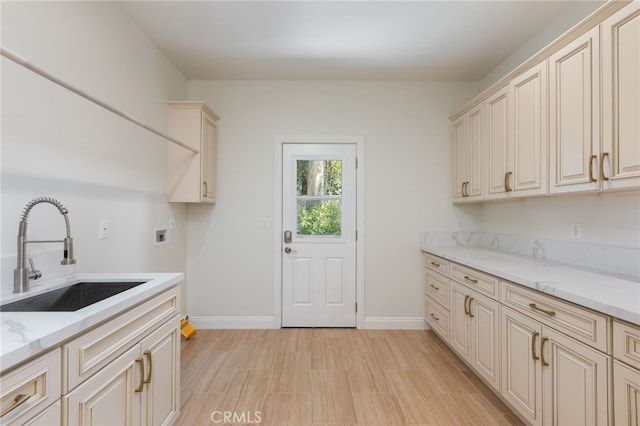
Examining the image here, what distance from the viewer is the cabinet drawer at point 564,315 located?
1226 millimetres

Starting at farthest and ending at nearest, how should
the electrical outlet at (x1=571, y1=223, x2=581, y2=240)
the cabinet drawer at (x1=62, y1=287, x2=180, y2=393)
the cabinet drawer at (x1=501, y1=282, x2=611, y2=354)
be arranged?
1. the electrical outlet at (x1=571, y1=223, x2=581, y2=240)
2. the cabinet drawer at (x1=501, y1=282, x2=611, y2=354)
3. the cabinet drawer at (x1=62, y1=287, x2=180, y2=393)

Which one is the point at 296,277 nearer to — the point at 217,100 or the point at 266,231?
the point at 266,231

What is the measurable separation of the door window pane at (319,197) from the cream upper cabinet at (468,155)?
1.25 m

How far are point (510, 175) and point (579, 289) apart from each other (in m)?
1.12

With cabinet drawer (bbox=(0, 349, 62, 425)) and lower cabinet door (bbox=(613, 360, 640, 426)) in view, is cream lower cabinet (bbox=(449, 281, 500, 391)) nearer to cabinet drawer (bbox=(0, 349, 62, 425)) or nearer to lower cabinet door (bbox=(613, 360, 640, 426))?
lower cabinet door (bbox=(613, 360, 640, 426))

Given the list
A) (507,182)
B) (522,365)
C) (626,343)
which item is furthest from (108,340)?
(507,182)

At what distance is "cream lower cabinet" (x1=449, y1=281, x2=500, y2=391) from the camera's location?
1.96 m

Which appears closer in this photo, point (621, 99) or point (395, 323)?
point (621, 99)

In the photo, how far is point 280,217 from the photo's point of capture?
3.29 metres

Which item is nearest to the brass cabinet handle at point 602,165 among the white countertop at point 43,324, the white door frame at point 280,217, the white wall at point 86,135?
the white door frame at point 280,217

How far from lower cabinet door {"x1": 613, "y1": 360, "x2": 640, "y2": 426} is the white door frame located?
224cm

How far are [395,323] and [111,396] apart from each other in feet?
9.04

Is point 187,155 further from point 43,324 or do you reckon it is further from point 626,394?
point 626,394

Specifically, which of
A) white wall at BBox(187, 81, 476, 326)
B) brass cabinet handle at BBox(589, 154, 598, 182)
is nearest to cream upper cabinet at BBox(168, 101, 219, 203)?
white wall at BBox(187, 81, 476, 326)
